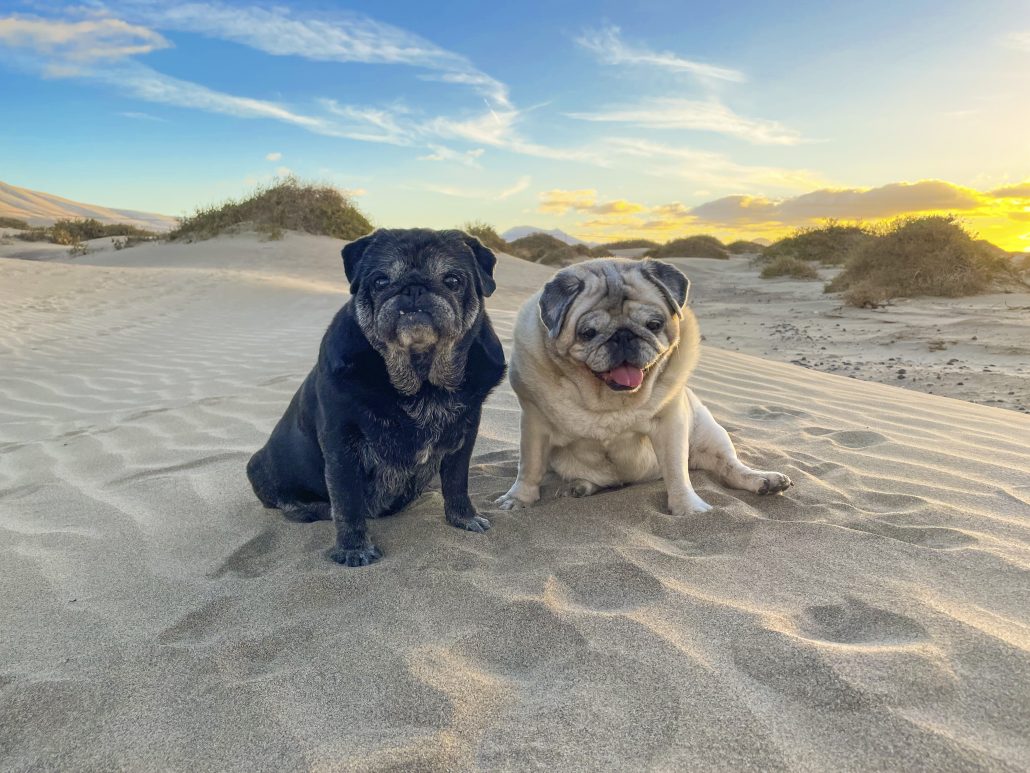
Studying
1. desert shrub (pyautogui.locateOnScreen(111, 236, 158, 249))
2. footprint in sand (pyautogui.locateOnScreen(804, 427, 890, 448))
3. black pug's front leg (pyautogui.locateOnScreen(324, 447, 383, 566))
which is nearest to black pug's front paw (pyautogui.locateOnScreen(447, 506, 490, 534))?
black pug's front leg (pyautogui.locateOnScreen(324, 447, 383, 566))

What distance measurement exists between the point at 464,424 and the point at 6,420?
4.80 metres

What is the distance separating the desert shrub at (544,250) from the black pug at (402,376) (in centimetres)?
2445

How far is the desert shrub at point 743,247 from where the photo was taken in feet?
111

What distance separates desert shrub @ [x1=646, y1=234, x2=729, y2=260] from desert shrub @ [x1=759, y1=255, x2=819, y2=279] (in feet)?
28.9

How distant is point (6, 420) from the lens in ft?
18.5

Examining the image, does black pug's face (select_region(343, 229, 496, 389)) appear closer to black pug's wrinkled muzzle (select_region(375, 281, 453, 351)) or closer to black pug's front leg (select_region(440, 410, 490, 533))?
black pug's wrinkled muzzle (select_region(375, 281, 453, 351))

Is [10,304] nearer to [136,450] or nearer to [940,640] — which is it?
[136,450]

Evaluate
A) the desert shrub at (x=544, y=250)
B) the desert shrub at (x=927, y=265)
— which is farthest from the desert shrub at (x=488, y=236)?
the desert shrub at (x=927, y=265)

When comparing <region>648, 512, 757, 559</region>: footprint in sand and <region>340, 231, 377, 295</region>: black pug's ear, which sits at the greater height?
<region>340, 231, 377, 295</region>: black pug's ear

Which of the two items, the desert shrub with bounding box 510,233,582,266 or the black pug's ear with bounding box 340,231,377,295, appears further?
the desert shrub with bounding box 510,233,582,266

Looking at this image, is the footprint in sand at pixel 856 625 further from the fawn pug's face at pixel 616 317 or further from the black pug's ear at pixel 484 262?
the black pug's ear at pixel 484 262

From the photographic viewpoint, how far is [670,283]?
3324 mm

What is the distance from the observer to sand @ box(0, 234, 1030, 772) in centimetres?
162

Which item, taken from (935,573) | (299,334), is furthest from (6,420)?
(935,573)
